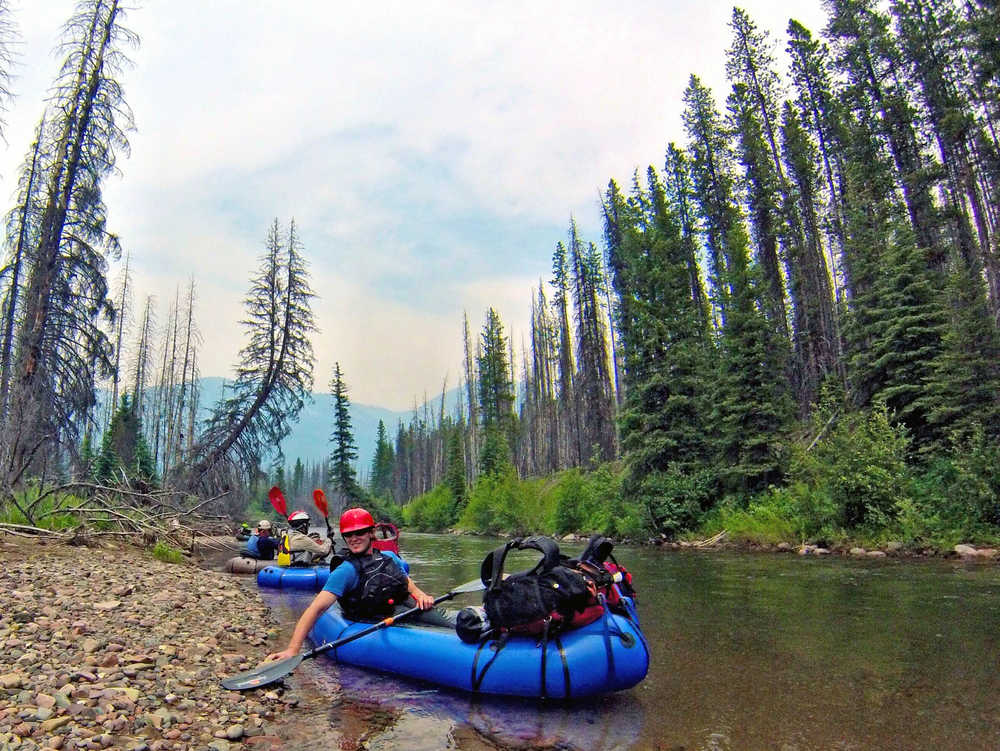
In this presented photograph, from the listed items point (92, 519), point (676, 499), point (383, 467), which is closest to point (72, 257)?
point (92, 519)

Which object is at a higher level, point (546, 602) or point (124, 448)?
point (124, 448)

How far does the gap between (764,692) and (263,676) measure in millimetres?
4234

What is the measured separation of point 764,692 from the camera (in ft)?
15.7

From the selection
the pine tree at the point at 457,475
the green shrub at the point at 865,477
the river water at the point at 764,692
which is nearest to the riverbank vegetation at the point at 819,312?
the green shrub at the point at 865,477

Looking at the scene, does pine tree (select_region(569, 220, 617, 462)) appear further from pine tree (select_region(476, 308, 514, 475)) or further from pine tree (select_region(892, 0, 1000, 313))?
pine tree (select_region(892, 0, 1000, 313))

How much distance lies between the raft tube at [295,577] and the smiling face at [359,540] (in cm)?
606

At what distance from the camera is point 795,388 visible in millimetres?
29109

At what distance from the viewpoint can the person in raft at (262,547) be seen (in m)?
14.2

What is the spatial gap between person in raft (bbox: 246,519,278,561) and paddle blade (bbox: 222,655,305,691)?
33.0ft

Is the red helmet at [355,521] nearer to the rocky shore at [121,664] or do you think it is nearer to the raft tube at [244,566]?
the rocky shore at [121,664]

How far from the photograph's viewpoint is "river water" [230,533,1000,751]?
3994 millimetres

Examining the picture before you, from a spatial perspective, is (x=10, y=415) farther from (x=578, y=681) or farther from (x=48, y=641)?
(x=578, y=681)

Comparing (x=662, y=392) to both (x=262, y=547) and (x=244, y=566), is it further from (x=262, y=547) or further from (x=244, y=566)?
(x=244, y=566)

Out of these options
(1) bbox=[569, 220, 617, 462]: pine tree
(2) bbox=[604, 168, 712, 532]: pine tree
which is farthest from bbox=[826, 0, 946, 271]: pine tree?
(1) bbox=[569, 220, 617, 462]: pine tree
